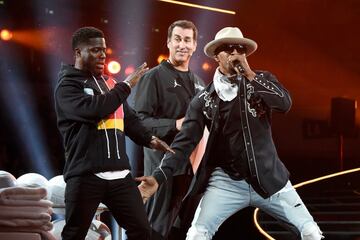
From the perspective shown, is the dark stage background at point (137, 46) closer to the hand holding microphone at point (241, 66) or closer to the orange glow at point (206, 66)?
the orange glow at point (206, 66)

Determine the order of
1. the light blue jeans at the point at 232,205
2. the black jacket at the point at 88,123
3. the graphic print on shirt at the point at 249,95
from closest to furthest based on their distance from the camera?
the black jacket at the point at 88,123 → the light blue jeans at the point at 232,205 → the graphic print on shirt at the point at 249,95

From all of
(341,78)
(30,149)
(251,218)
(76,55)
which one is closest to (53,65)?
(30,149)

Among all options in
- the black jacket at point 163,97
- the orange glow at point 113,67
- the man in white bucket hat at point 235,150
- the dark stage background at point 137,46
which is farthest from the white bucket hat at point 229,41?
the orange glow at point 113,67

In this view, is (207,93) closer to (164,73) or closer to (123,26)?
(164,73)

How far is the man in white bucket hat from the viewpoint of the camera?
378 cm

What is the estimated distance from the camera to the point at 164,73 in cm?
464

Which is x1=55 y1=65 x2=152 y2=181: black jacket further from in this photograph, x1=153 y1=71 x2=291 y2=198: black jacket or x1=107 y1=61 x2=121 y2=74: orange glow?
x1=107 y1=61 x2=121 y2=74: orange glow

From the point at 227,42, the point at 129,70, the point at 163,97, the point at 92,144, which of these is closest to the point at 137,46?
the point at 129,70

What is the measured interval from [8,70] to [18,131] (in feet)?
3.16

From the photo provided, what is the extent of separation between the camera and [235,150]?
3.86m

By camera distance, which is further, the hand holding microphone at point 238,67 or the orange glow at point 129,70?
the orange glow at point 129,70

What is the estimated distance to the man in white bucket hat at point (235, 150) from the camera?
3.78m

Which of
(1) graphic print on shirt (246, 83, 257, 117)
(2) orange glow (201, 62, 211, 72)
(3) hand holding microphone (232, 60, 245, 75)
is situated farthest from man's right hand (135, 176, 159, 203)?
(2) orange glow (201, 62, 211, 72)

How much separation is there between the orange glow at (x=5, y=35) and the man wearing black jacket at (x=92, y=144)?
5603 mm
